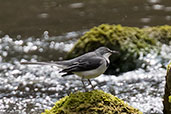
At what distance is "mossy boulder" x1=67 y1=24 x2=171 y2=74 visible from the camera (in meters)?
9.12

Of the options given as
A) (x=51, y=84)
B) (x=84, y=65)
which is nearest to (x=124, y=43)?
(x=51, y=84)

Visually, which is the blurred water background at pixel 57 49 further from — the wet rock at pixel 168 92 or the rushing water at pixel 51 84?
the wet rock at pixel 168 92

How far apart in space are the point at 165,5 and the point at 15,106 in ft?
32.1

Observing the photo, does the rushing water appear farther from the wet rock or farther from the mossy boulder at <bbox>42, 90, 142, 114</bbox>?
the mossy boulder at <bbox>42, 90, 142, 114</bbox>

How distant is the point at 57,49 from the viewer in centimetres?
1090

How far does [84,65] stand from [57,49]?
5.08 meters

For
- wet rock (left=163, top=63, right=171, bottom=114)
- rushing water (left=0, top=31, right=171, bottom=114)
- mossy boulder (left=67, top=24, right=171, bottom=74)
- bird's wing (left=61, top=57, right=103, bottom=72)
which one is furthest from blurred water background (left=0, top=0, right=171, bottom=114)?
bird's wing (left=61, top=57, right=103, bottom=72)

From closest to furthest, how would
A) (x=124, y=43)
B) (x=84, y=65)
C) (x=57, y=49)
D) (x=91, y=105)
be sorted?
(x=91, y=105), (x=84, y=65), (x=124, y=43), (x=57, y=49)

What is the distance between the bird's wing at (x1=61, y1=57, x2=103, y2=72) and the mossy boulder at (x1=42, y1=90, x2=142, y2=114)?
1.55ft

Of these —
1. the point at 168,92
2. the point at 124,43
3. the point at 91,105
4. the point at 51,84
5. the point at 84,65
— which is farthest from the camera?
the point at 124,43

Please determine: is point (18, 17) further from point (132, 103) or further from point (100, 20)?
point (132, 103)

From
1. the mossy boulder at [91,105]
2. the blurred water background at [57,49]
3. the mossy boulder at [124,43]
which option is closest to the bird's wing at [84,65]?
the mossy boulder at [91,105]

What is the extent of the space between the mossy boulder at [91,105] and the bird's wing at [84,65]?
1.55 feet

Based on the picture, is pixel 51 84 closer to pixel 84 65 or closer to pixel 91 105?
pixel 84 65
